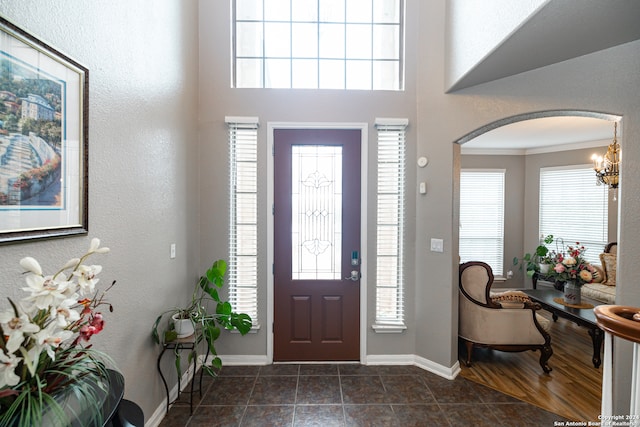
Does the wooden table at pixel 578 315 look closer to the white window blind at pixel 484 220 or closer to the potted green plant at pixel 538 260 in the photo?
the potted green plant at pixel 538 260

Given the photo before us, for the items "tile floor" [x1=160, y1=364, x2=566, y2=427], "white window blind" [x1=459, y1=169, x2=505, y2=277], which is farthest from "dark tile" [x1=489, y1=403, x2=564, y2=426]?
"white window blind" [x1=459, y1=169, x2=505, y2=277]

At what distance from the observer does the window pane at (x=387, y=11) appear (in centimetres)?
286

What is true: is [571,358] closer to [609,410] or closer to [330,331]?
[609,410]

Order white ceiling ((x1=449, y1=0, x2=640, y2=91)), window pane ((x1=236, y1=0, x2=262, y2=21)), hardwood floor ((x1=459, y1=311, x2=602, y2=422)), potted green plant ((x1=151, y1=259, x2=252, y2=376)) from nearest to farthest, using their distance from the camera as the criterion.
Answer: white ceiling ((x1=449, y1=0, x2=640, y2=91)), potted green plant ((x1=151, y1=259, x2=252, y2=376)), hardwood floor ((x1=459, y1=311, x2=602, y2=422)), window pane ((x1=236, y1=0, x2=262, y2=21))

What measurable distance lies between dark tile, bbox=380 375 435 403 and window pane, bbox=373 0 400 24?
3434mm

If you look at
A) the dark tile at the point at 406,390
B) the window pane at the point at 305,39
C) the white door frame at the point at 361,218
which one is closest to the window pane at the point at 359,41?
the window pane at the point at 305,39

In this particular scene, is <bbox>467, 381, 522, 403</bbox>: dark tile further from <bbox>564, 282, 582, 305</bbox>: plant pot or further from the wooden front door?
<bbox>564, 282, 582, 305</bbox>: plant pot

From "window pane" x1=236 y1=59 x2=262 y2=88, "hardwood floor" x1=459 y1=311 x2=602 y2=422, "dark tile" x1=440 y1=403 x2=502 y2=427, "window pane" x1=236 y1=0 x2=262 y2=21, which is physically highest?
"window pane" x1=236 y1=0 x2=262 y2=21

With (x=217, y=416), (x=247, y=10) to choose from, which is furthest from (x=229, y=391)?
(x=247, y=10)

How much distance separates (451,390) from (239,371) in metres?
1.89

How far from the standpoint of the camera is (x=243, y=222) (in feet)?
9.09

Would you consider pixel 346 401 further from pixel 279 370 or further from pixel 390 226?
pixel 390 226

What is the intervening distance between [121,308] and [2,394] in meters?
0.94

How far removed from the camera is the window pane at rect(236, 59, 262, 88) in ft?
9.34
